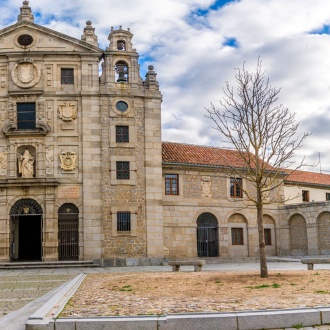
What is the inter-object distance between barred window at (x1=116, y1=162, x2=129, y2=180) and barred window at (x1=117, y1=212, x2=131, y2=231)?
2138 millimetres

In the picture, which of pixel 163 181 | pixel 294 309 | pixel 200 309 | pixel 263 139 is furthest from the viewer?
pixel 163 181

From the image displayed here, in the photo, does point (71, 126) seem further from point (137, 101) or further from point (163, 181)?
point (163, 181)

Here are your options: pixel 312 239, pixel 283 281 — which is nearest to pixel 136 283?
pixel 283 281

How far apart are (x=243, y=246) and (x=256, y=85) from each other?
19.7m

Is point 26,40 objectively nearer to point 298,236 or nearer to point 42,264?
point 42,264

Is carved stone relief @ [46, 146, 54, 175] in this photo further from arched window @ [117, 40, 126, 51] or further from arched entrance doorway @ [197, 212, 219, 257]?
arched entrance doorway @ [197, 212, 219, 257]

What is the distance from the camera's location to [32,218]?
35188mm

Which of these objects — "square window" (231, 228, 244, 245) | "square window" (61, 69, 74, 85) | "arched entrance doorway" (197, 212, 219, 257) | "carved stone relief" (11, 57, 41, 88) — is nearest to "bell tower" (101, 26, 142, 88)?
"square window" (61, 69, 74, 85)

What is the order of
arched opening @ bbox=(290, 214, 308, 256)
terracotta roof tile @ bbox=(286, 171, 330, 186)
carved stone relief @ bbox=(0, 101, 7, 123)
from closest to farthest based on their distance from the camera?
carved stone relief @ bbox=(0, 101, 7, 123) < arched opening @ bbox=(290, 214, 308, 256) < terracotta roof tile @ bbox=(286, 171, 330, 186)

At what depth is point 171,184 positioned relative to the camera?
115 ft

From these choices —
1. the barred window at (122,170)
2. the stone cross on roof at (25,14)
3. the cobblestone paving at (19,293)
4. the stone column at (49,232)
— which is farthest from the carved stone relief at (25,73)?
the cobblestone paving at (19,293)

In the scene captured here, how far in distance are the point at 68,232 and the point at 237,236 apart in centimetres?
1171

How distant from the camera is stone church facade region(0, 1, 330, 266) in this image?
103ft

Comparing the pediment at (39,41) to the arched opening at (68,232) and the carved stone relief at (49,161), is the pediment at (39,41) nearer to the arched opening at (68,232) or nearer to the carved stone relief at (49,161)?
the carved stone relief at (49,161)
